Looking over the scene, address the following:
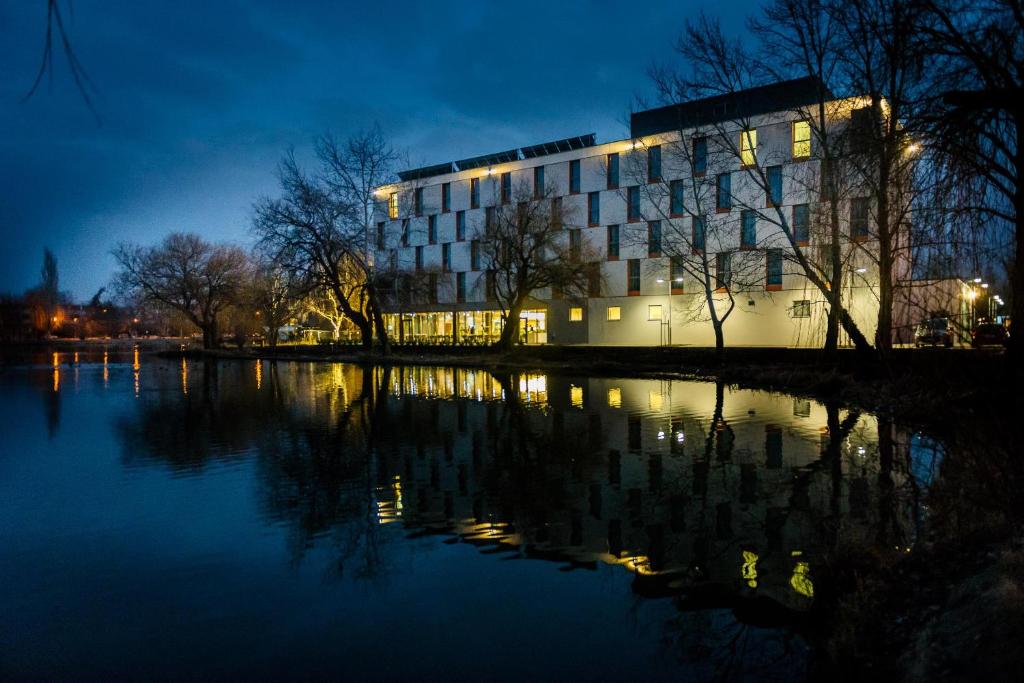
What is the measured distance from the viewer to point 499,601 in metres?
5.75

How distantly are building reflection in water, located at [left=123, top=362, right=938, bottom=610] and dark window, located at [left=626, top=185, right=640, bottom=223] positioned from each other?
116ft

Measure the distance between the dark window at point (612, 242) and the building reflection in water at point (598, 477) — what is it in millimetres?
36090

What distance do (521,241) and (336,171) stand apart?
15.4 metres

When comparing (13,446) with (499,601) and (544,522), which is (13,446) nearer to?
(544,522)

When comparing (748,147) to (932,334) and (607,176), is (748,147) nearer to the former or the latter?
(607,176)

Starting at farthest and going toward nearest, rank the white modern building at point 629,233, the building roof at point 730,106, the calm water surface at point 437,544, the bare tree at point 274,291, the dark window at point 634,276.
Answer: the dark window at point 634,276 → the bare tree at point 274,291 → the white modern building at point 629,233 → the building roof at point 730,106 → the calm water surface at point 437,544

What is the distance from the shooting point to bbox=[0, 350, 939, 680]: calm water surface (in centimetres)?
490

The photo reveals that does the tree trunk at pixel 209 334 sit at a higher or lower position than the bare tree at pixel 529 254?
lower

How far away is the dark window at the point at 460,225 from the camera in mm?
64000

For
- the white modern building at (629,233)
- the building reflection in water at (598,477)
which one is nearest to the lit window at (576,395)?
the building reflection in water at (598,477)

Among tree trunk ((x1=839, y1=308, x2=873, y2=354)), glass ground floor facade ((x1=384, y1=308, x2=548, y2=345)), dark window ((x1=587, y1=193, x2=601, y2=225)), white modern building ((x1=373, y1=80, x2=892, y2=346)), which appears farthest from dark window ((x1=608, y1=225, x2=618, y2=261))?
tree trunk ((x1=839, y1=308, x2=873, y2=354))

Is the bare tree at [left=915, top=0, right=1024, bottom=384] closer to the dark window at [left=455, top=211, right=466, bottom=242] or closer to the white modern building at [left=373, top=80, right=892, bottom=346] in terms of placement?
the white modern building at [left=373, top=80, right=892, bottom=346]

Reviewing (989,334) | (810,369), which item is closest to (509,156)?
(810,369)

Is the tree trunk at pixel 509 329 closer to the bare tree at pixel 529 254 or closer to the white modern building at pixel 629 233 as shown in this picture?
the bare tree at pixel 529 254
